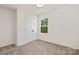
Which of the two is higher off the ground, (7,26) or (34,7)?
(34,7)

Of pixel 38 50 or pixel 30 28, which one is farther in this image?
pixel 30 28

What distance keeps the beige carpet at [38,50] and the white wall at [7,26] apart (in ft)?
0.45

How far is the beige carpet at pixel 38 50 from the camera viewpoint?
1985 mm

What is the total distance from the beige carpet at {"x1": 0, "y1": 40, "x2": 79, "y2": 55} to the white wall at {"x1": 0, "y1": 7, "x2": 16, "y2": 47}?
14 cm

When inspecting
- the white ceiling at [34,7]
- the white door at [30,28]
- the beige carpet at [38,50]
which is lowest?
the beige carpet at [38,50]

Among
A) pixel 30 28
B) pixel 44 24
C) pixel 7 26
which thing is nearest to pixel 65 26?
pixel 44 24

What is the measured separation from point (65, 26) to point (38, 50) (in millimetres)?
723

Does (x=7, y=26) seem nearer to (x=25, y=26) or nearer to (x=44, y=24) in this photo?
(x=25, y=26)

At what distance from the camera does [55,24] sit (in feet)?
6.89

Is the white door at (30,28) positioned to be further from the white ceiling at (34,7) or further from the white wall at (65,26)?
the white wall at (65,26)

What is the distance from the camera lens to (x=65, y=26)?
2064 mm

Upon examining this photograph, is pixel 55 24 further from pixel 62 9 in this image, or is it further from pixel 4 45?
pixel 4 45

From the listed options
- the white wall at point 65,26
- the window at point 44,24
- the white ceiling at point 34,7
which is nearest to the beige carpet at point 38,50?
the white wall at point 65,26
